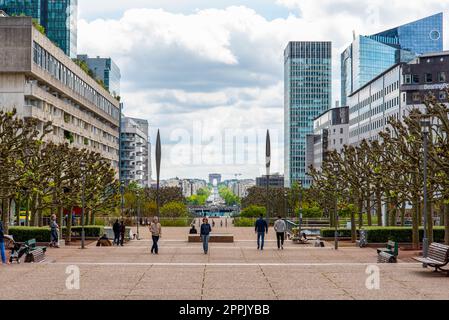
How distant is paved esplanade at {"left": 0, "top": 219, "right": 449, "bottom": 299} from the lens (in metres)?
20.3

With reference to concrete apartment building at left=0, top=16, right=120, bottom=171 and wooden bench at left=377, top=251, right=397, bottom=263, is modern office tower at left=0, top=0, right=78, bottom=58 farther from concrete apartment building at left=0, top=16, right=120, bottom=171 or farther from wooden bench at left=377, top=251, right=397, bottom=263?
wooden bench at left=377, top=251, right=397, bottom=263

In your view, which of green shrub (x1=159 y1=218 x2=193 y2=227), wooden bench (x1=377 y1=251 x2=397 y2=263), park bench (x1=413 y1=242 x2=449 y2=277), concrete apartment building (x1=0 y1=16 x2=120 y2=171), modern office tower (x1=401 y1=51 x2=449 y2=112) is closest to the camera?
park bench (x1=413 y1=242 x2=449 y2=277)

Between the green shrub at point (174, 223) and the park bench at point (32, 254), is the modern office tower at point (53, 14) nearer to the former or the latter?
the green shrub at point (174, 223)

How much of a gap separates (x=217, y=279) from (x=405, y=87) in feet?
318

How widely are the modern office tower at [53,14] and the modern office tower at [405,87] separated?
234 ft

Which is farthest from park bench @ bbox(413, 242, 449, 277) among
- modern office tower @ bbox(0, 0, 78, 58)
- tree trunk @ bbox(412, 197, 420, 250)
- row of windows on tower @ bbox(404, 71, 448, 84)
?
modern office tower @ bbox(0, 0, 78, 58)

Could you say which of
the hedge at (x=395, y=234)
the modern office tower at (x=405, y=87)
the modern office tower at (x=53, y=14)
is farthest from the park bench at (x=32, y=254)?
the modern office tower at (x=53, y=14)

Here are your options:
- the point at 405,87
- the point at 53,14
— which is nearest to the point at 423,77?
the point at 405,87

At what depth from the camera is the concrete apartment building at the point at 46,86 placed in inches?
3135

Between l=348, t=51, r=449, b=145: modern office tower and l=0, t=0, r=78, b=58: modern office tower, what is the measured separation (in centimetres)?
7136

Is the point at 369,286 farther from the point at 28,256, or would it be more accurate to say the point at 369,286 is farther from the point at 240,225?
the point at 240,225
